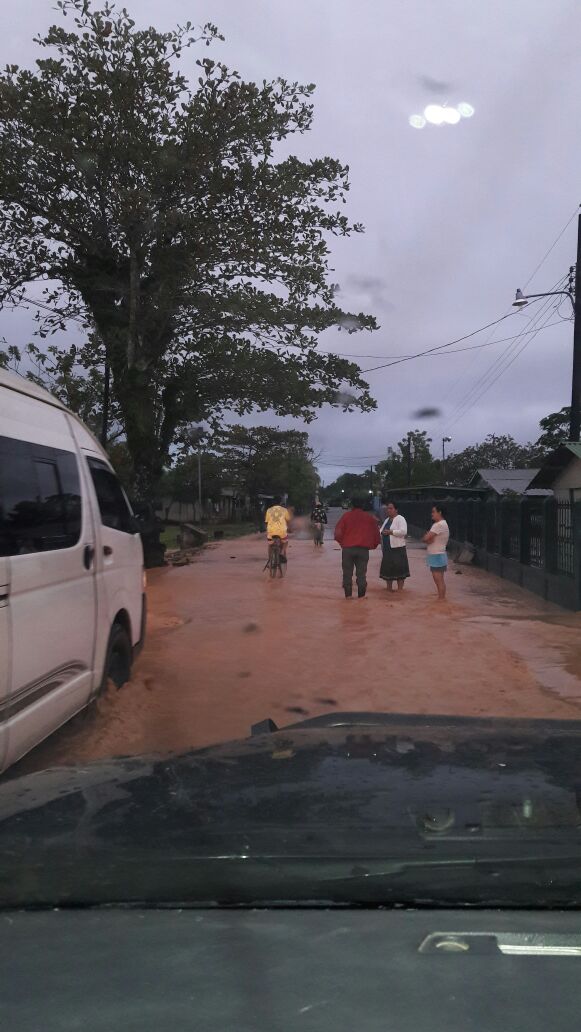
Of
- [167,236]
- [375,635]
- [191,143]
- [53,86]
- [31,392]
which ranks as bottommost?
[375,635]

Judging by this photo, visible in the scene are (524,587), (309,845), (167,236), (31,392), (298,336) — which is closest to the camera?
(309,845)

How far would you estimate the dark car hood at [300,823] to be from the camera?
2002mm

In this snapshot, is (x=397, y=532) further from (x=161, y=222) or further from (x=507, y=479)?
(x=507, y=479)

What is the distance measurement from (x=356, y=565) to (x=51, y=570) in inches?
380

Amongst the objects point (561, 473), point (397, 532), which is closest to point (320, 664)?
point (397, 532)

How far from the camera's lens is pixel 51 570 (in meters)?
4.41

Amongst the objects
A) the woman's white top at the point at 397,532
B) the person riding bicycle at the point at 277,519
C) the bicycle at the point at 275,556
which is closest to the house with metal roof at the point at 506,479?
the bicycle at the point at 275,556

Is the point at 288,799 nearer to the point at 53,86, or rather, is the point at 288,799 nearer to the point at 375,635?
the point at 375,635

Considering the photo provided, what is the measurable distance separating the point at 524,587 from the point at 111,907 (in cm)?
1524

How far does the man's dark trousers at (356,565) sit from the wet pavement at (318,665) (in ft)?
0.93

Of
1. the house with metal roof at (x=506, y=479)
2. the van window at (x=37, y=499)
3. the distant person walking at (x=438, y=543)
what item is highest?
the house with metal roof at (x=506, y=479)

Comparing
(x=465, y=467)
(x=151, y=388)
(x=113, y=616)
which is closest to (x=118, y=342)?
(x=151, y=388)

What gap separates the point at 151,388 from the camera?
2055 cm

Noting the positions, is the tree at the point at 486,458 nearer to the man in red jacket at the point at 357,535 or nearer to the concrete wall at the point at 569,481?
the concrete wall at the point at 569,481
